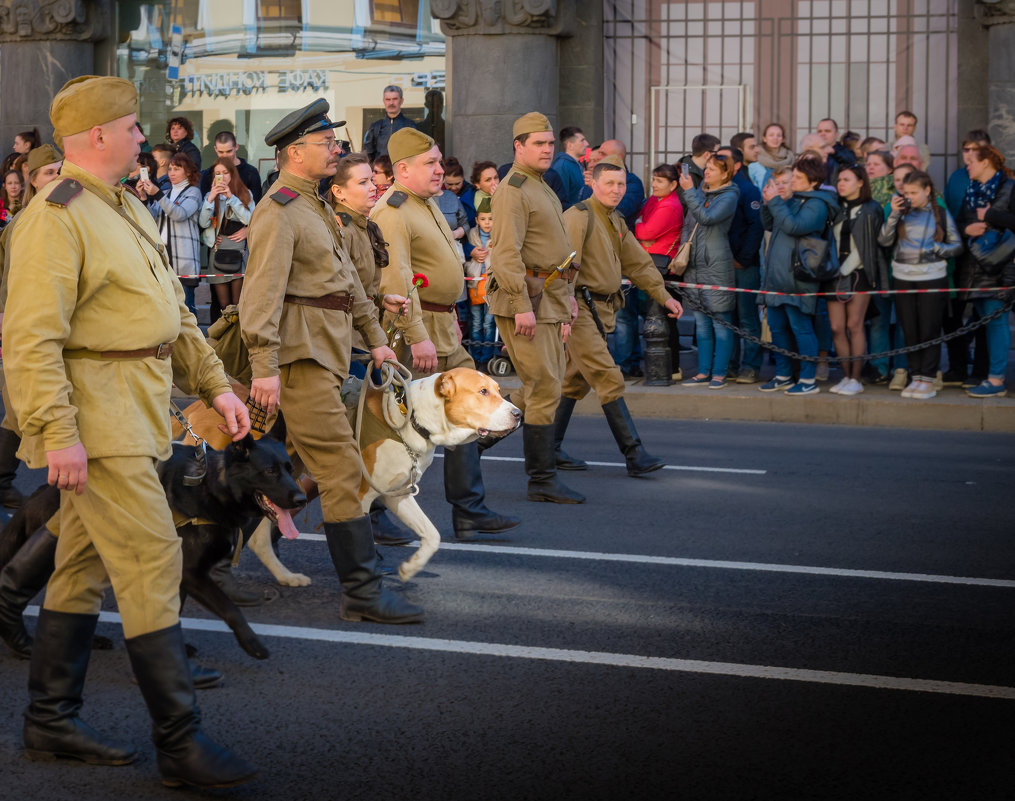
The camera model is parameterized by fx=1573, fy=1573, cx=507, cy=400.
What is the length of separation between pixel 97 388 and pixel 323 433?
78.8 inches

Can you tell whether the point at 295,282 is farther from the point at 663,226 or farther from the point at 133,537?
the point at 663,226

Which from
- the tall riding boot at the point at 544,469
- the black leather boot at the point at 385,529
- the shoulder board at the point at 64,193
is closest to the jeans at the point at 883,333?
the tall riding boot at the point at 544,469

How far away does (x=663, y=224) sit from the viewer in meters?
→ 14.6

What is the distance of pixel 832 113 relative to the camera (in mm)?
19344

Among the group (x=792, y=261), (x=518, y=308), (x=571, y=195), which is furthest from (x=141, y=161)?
(x=518, y=308)

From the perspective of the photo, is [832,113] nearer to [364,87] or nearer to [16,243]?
[364,87]

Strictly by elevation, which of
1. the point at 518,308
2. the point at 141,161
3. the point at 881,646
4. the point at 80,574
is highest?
the point at 141,161

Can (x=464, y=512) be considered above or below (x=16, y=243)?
below

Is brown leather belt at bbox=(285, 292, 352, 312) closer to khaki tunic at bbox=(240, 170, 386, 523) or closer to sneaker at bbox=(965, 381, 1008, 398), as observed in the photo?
khaki tunic at bbox=(240, 170, 386, 523)

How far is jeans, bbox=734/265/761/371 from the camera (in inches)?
562

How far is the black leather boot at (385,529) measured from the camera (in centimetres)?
846

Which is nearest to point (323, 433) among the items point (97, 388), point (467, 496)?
point (467, 496)

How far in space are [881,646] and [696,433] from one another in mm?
6359

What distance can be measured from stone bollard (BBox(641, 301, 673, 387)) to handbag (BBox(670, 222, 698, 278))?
0.40m
